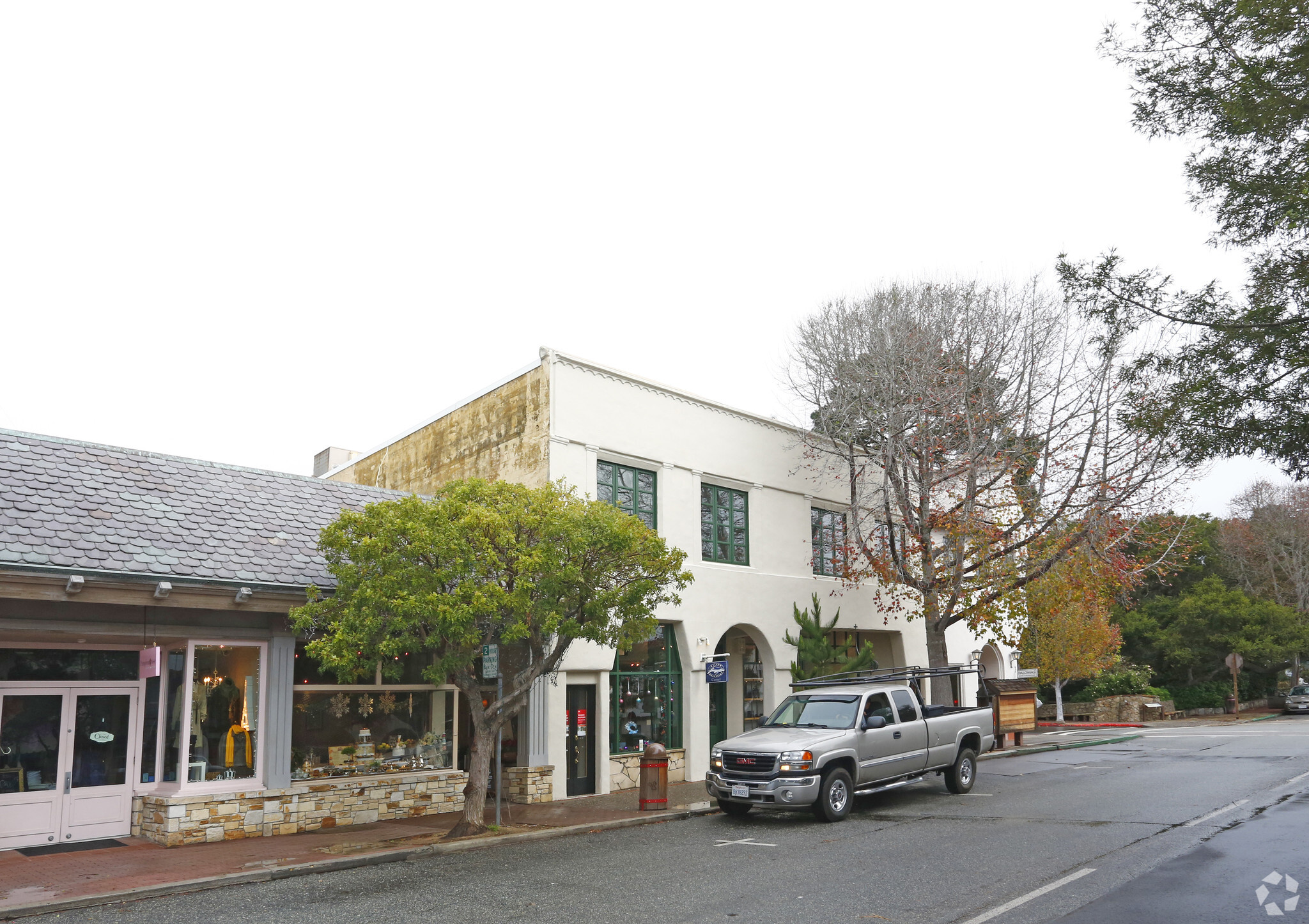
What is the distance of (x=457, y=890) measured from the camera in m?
9.62

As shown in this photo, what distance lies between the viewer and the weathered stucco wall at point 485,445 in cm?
1872

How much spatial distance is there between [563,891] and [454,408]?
13.7 metres

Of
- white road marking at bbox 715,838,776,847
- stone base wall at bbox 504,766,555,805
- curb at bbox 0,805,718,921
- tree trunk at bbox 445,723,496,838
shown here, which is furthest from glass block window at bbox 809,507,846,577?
tree trunk at bbox 445,723,496,838

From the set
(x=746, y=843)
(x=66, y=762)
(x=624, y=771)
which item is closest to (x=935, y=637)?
(x=624, y=771)

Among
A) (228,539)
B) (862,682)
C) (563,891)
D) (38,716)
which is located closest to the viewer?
(563,891)

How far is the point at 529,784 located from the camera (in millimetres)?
16766

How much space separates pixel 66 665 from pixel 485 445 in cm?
897

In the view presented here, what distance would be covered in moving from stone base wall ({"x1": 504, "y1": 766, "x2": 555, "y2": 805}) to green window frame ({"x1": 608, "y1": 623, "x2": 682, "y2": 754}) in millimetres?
1793

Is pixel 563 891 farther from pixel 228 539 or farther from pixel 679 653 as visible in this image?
pixel 679 653

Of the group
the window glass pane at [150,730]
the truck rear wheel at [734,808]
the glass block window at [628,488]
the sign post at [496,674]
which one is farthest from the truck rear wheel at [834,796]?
the window glass pane at [150,730]

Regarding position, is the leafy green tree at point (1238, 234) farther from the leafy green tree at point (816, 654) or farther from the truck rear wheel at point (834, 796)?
the leafy green tree at point (816, 654)

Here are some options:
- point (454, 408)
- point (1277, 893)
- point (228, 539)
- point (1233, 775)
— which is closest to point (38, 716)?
point (228, 539)

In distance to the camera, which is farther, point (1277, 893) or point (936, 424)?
point (936, 424)

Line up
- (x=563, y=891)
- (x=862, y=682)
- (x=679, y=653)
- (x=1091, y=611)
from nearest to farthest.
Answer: (x=563, y=891) → (x=862, y=682) → (x=679, y=653) → (x=1091, y=611)
